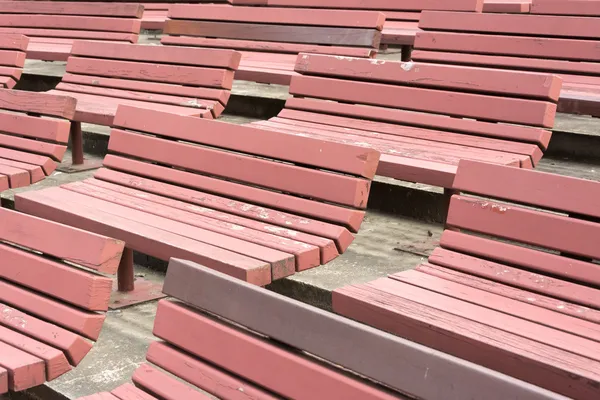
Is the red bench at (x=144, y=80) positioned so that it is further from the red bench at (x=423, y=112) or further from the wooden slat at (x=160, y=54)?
the red bench at (x=423, y=112)

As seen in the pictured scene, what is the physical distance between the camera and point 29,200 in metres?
3.11

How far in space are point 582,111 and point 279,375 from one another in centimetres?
246

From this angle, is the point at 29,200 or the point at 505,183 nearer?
the point at 505,183

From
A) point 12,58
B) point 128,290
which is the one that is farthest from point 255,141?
point 12,58

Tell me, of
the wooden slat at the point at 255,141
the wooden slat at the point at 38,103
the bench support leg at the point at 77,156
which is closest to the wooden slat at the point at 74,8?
the bench support leg at the point at 77,156

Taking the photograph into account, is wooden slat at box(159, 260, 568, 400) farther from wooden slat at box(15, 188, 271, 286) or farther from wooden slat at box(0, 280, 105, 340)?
wooden slat at box(15, 188, 271, 286)

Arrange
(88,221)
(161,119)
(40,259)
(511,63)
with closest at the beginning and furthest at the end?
(40,259) → (88,221) → (161,119) → (511,63)

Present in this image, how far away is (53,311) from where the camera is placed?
222 cm

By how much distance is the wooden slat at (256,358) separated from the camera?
4.81 feet

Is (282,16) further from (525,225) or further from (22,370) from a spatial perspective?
(22,370)

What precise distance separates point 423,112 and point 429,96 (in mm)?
86

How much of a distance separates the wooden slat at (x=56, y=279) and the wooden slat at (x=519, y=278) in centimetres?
102

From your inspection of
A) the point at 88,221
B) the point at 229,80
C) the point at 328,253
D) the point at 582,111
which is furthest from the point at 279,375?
the point at 229,80

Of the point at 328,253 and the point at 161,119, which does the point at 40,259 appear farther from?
the point at 161,119
